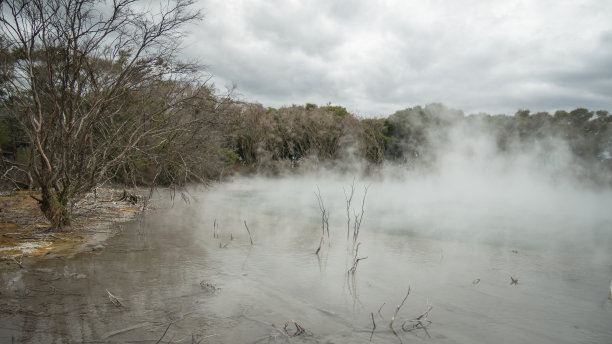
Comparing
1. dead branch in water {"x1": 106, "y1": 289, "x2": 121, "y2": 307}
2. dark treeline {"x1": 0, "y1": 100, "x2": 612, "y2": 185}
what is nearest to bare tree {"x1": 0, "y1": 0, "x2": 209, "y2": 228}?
dead branch in water {"x1": 106, "y1": 289, "x2": 121, "y2": 307}

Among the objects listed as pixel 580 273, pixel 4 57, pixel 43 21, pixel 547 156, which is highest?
pixel 43 21

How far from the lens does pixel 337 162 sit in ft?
105

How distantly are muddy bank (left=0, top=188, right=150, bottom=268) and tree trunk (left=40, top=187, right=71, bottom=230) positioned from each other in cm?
21

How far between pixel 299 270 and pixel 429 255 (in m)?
2.79

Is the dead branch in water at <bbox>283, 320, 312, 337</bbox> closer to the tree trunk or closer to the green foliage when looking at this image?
the tree trunk

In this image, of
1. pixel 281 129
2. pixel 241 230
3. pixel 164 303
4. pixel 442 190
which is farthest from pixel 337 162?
pixel 164 303

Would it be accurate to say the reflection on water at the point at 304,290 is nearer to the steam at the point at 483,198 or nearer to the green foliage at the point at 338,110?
the steam at the point at 483,198

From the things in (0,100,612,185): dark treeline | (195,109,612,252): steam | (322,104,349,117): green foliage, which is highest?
(322,104,349,117): green foliage

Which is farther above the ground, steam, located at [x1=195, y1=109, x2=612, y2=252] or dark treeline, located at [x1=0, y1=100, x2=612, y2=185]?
dark treeline, located at [x1=0, y1=100, x2=612, y2=185]

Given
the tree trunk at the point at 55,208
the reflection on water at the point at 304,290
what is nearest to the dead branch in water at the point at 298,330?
the reflection on water at the point at 304,290

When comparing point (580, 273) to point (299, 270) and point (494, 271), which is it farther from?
point (299, 270)

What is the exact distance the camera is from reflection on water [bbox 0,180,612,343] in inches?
155

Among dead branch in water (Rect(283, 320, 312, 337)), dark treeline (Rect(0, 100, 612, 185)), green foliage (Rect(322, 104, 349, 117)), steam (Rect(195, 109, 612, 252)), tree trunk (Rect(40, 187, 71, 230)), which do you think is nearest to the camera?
dead branch in water (Rect(283, 320, 312, 337))

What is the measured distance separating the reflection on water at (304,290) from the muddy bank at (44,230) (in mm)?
487
